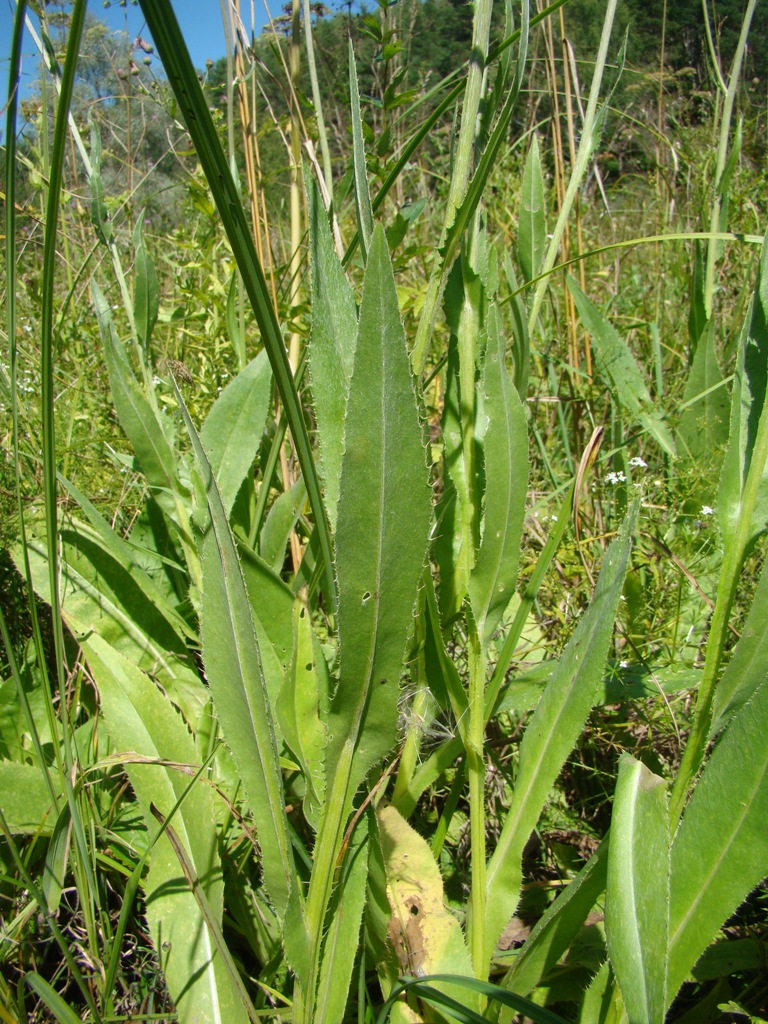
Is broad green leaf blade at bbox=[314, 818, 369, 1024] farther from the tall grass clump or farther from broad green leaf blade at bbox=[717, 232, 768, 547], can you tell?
broad green leaf blade at bbox=[717, 232, 768, 547]

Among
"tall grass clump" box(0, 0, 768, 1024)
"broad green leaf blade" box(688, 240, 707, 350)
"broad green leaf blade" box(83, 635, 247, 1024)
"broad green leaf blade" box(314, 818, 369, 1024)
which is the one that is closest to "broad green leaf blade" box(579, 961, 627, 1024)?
"tall grass clump" box(0, 0, 768, 1024)

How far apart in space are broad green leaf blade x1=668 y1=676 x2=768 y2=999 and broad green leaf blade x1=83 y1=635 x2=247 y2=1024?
44 cm

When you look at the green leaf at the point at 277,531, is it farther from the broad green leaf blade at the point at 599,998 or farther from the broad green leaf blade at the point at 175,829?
the broad green leaf blade at the point at 599,998

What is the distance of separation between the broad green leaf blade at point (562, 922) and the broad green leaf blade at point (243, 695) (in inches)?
9.7

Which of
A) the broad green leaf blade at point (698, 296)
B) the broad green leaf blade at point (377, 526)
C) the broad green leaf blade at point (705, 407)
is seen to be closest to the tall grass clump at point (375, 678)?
the broad green leaf blade at point (377, 526)

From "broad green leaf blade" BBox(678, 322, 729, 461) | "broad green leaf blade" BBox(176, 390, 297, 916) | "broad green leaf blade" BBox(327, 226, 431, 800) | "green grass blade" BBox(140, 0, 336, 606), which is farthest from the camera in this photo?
"broad green leaf blade" BBox(678, 322, 729, 461)

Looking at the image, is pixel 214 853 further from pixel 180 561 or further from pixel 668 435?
pixel 668 435

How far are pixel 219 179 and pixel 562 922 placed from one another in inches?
27.7

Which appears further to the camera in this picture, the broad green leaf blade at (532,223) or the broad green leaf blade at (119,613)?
the broad green leaf blade at (119,613)

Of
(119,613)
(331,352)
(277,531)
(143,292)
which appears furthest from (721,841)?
(143,292)

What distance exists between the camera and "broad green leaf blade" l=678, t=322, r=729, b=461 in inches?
64.7

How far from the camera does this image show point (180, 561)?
1399 mm

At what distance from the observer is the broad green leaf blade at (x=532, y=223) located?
1.09 metres

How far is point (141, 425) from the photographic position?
125 cm
